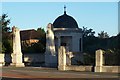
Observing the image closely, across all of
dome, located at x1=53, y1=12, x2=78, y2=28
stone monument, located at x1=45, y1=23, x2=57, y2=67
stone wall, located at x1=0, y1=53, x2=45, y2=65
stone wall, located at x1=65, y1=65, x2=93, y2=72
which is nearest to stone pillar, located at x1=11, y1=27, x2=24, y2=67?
stone wall, located at x1=0, y1=53, x2=45, y2=65

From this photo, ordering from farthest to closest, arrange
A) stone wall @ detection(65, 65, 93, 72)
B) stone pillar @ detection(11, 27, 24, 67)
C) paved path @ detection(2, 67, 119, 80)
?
stone pillar @ detection(11, 27, 24, 67), stone wall @ detection(65, 65, 93, 72), paved path @ detection(2, 67, 119, 80)

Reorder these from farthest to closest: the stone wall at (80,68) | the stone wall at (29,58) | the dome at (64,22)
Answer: the dome at (64,22), the stone wall at (29,58), the stone wall at (80,68)

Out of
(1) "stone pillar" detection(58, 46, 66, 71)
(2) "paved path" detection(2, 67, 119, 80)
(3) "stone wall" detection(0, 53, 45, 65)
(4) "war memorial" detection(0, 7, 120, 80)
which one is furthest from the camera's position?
(3) "stone wall" detection(0, 53, 45, 65)

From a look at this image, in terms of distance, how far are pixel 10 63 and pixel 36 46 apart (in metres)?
8.42

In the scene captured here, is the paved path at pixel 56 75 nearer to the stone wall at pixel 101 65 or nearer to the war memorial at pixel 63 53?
the war memorial at pixel 63 53

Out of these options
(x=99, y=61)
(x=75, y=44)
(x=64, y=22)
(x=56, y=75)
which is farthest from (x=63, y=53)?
(x=64, y=22)

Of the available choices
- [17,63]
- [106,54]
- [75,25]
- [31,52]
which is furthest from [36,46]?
[106,54]

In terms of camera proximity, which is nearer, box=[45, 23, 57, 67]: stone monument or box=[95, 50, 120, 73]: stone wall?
box=[95, 50, 120, 73]: stone wall

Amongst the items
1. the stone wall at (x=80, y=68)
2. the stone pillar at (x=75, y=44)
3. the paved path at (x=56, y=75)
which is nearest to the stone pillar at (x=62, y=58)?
the stone wall at (x=80, y=68)

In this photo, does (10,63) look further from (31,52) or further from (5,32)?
(5,32)

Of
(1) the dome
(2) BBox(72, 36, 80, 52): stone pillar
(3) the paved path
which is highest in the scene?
(1) the dome

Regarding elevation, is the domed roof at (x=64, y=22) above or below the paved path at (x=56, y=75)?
above

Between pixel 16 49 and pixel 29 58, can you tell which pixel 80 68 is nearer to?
pixel 16 49

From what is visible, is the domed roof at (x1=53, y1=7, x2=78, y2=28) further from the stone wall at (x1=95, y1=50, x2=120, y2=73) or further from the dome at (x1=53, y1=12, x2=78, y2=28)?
the stone wall at (x1=95, y1=50, x2=120, y2=73)
